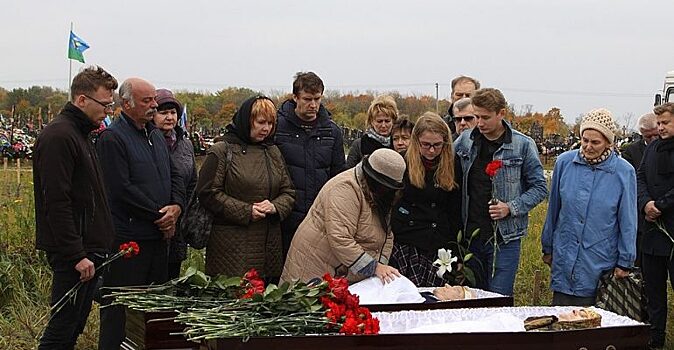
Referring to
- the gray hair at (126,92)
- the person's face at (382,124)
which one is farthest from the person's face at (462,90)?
the gray hair at (126,92)

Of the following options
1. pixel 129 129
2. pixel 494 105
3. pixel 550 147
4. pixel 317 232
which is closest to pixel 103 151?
pixel 129 129

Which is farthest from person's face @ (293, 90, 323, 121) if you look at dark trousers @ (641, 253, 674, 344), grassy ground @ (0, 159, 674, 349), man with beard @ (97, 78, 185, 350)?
dark trousers @ (641, 253, 674, 344)

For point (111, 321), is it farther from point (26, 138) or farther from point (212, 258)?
point (26, 138)

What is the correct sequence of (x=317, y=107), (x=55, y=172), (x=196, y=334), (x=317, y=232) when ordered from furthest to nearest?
(x=317, y=107), (x=317, y=232), (x=55, y=172), (x=196, y=334)

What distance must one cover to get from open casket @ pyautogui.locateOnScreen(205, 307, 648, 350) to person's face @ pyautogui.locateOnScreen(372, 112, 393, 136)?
1.85 meters

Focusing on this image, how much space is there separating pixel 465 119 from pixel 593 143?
1127 mm

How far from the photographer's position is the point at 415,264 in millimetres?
5090

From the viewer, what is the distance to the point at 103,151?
187 inches

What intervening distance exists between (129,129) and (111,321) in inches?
45.9

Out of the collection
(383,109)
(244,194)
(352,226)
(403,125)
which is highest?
(383,109)

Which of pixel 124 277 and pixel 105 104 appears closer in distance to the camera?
pixel 105 104

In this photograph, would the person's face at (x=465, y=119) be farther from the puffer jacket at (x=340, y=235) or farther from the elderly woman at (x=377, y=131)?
the puffer jacket at (x=340, y=235)

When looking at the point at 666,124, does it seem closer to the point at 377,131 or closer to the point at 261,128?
the point at 377,131

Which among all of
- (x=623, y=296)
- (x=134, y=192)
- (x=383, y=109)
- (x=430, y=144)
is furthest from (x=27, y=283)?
(x=623, y=296)
